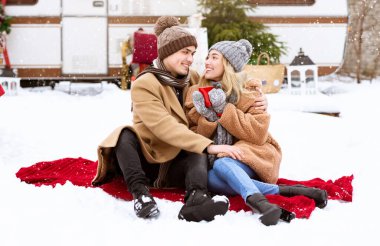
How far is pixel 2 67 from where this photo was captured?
7555mm

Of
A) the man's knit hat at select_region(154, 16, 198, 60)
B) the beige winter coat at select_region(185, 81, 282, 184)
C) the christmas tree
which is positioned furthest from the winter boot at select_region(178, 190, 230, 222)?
the christmas tree

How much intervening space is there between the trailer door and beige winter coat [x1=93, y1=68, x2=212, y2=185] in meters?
4.92

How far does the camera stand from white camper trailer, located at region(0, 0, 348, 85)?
7648 mm

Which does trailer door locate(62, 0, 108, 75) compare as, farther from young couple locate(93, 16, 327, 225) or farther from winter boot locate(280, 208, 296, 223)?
winter boot locate(280, 208, 296, 223)

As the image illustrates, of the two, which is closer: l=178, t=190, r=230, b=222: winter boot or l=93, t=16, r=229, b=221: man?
l=178, t=190, r=230, b=222: winter boot

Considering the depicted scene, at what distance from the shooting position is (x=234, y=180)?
2.66 metres

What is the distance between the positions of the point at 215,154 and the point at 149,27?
207 inches

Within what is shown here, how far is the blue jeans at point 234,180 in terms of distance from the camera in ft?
8.53

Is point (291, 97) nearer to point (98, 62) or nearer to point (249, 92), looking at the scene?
point (98, 62)

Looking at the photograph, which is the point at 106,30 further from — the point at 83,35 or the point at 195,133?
the point at 195,133

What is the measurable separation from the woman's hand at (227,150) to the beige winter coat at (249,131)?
1.2 inches

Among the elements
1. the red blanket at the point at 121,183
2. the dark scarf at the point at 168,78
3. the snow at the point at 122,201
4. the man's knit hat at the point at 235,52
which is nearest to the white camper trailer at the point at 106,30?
the snow at the point at 122,201

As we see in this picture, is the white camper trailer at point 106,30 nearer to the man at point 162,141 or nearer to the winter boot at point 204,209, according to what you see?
the man at point 162,141

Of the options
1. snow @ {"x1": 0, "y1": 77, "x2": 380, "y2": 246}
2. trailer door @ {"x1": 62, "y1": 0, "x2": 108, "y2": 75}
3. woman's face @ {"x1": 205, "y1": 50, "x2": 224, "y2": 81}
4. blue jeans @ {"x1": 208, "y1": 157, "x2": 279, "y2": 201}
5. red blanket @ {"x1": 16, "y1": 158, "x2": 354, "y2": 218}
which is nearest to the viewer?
snow @ {"x1": 0, "y1": 77, "x2": 380, "y2": 246}
